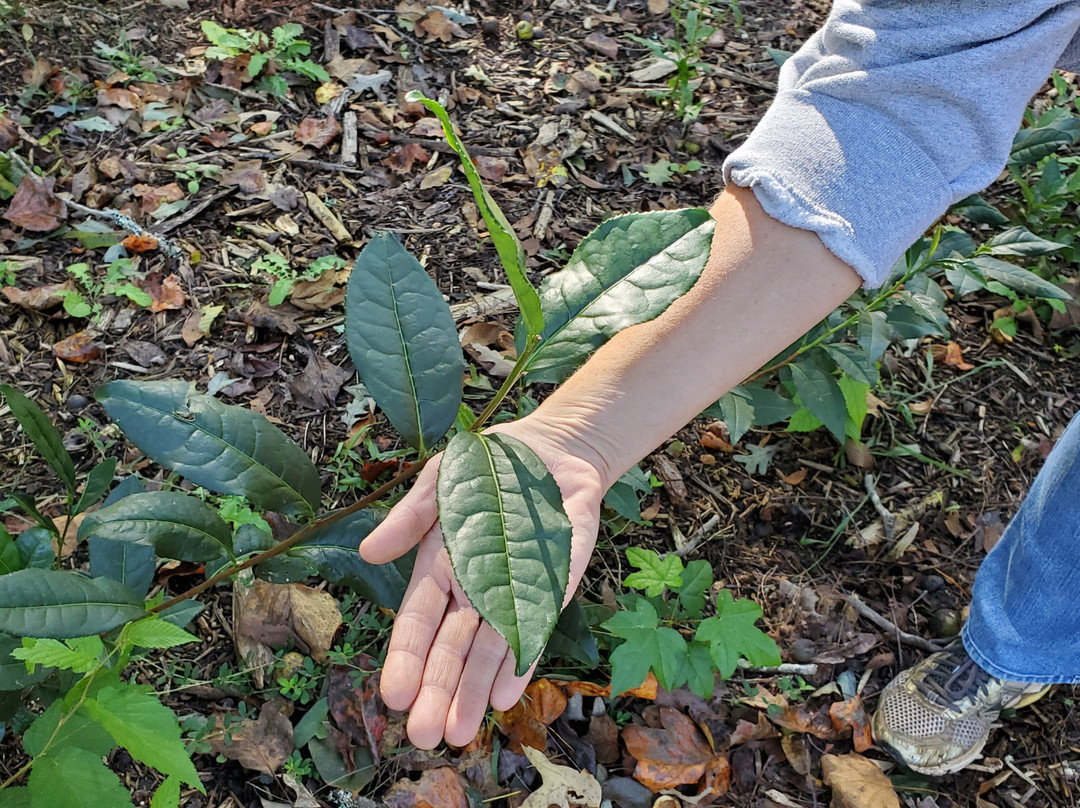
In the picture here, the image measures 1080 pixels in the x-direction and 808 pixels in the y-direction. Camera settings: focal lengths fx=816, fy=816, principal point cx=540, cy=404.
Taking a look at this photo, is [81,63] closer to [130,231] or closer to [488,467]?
[130,231]

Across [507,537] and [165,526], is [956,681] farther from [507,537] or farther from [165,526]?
[165,526]

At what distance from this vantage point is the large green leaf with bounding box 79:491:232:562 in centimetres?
135

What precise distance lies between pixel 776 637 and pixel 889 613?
39cm

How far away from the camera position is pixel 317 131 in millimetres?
3010

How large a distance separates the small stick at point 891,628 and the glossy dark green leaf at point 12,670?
2.03m

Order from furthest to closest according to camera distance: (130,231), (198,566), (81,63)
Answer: (81,63) < (130,231) < (198,566)

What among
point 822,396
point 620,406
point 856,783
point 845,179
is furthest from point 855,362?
point 856,783

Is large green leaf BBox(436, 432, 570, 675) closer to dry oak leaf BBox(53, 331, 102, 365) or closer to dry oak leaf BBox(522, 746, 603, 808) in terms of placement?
→ dry oak leaf BBox(522, 746, 603, 808)

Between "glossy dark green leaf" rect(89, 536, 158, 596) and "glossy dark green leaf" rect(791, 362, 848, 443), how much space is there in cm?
164

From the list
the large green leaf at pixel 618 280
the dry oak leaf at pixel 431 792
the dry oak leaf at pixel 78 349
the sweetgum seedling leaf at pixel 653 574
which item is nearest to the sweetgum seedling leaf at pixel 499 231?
the large green leaf at pixel 618 280

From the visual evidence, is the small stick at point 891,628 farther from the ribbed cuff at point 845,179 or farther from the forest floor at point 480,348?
the ribbed cuff at point 845,179

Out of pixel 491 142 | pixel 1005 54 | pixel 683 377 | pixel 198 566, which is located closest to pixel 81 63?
pixel 491 142

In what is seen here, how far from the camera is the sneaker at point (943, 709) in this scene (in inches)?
84.4

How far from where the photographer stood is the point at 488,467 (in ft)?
3.67
